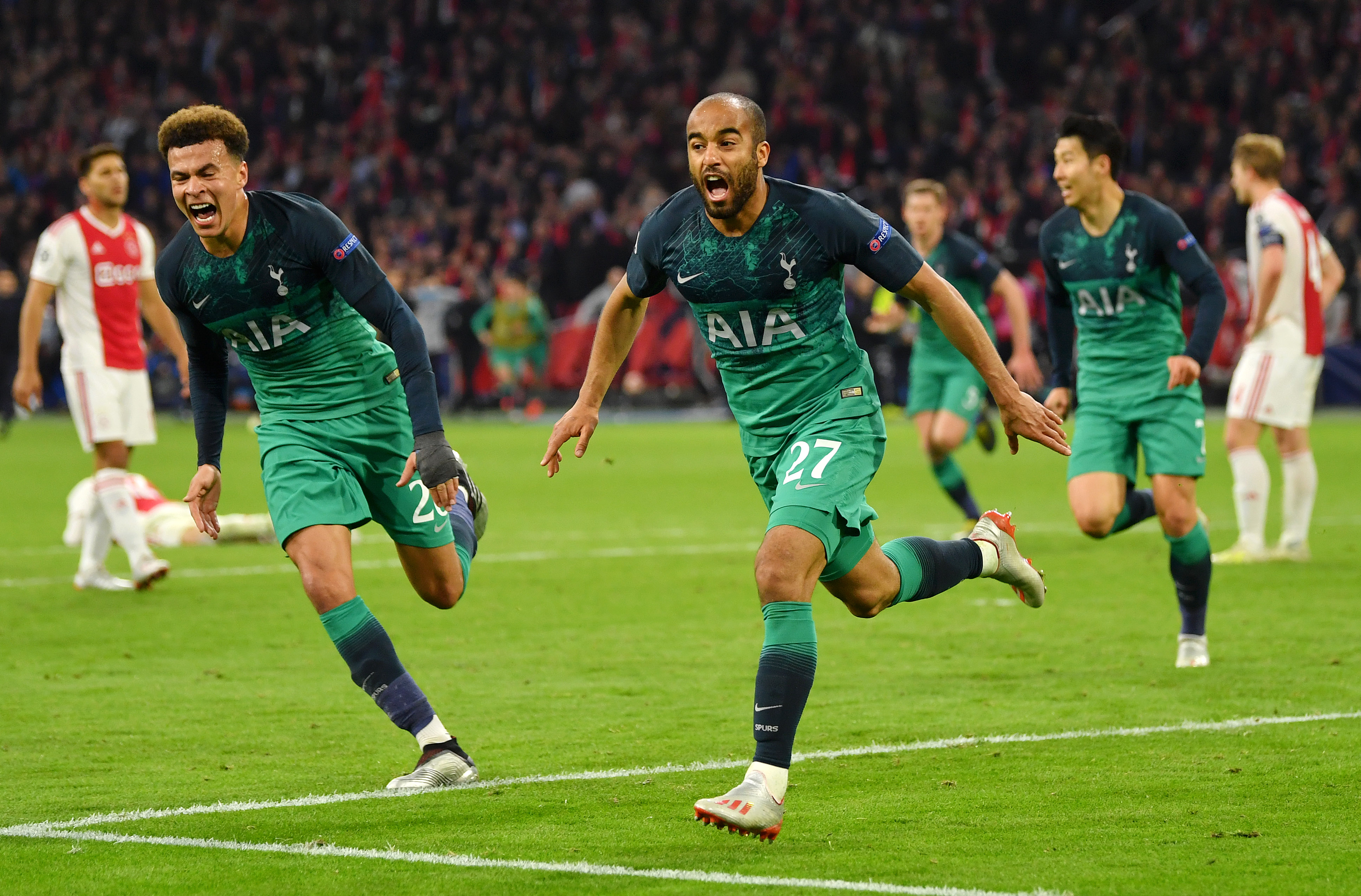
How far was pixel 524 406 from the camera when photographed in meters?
28.2

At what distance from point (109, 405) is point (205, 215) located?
4833 mm

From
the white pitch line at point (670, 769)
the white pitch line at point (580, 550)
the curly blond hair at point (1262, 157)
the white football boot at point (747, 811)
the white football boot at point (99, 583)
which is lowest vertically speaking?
the white pitch line at point (580, 550)

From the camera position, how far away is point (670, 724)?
6.45m

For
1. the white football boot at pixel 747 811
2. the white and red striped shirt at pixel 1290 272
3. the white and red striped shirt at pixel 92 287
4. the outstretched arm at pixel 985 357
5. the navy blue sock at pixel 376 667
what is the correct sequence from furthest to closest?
the white and red striped shirt at pixel 1290 272
the white and red striped shirt at pixel 92 287
the navy blue sock at pixel 376 667
the outstretched arm at pixel 985 357
the white football boot at pixel 747 811

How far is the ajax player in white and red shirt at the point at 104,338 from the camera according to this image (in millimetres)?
10062

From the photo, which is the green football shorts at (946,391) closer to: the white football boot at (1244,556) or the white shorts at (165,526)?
the white football boot at (1244,556)

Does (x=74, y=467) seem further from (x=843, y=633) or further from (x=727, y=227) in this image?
(x=727, y=227)

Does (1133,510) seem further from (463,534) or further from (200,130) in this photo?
(200,130)

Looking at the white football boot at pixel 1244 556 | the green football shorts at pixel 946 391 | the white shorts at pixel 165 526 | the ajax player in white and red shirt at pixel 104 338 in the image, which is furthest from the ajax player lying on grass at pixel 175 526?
the white football boot at pixel 1244 556

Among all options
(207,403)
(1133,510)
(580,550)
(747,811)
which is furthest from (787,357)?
(580,550)

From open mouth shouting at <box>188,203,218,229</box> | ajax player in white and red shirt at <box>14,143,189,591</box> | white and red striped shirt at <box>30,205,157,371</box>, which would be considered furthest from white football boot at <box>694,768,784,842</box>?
white and red striped shirt at <box>30,205,157,371</box>

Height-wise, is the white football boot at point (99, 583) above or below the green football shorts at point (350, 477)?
below

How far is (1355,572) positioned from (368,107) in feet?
91.1

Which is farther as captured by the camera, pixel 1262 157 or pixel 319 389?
pixel 1262 157
